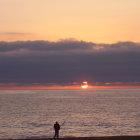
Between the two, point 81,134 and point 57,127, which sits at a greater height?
point 57,127

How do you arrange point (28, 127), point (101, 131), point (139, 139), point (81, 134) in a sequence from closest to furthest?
point (139, 139), point (81, 134), point (101, 131), point (28, 127)

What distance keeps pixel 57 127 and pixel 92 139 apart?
398 cm

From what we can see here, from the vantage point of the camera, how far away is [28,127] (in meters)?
68.8

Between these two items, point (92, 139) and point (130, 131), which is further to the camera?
point (130, 131)

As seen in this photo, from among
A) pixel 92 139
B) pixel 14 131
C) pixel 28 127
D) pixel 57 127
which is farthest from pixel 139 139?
pixel 28 127

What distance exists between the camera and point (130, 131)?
206 ft

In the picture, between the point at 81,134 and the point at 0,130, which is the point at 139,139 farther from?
the point at 0,130

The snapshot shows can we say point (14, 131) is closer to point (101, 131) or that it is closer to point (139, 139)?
point (101, 131)

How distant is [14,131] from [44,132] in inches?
211

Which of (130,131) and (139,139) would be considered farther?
(130,131)

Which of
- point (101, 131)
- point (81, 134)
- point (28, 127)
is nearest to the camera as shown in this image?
point (81, 134)

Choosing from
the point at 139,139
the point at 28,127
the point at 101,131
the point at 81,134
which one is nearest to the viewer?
the point at 139,139

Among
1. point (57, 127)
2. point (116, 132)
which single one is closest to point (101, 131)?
point (116, 132)

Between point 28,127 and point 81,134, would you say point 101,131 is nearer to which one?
→ point 81,134
